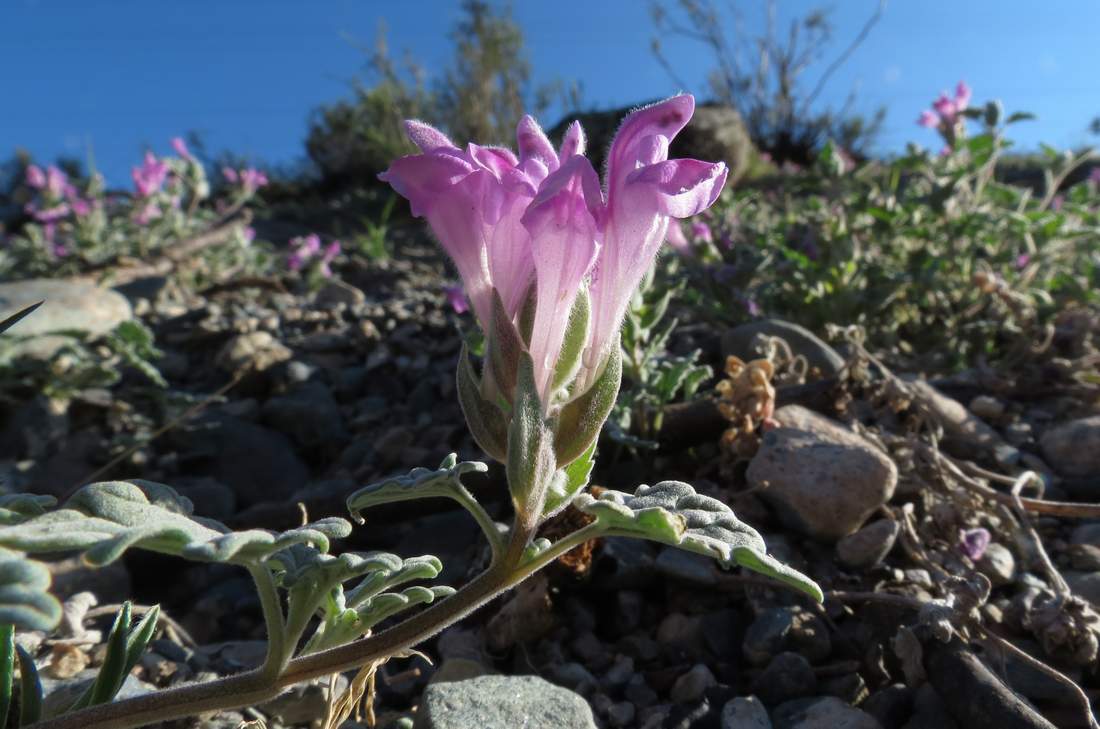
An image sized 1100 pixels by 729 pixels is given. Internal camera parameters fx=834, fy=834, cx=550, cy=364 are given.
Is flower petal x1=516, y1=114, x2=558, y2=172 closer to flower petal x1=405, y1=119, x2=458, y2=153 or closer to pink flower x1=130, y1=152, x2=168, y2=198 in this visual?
flower petal x1=405, y1=119, x2=458, y2=153

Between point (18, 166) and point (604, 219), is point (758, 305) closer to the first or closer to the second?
point (604, 219)

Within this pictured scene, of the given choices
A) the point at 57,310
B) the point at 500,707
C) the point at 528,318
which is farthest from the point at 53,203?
the point at 528,318

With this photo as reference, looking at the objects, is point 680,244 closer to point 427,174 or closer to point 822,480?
point 822,480

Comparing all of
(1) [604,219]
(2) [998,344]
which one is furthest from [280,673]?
(2) [998,344]

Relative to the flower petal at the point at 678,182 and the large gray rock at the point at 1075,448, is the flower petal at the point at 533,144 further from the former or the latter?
the large gray rock at the point at 1075,448

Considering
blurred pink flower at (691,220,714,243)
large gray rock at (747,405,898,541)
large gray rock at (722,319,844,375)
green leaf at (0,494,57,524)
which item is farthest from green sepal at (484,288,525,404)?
blurred pink flower at (691,220,714,243)

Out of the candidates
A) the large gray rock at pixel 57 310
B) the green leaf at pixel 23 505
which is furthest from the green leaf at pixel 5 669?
the large gray rock at pixel 57 310
